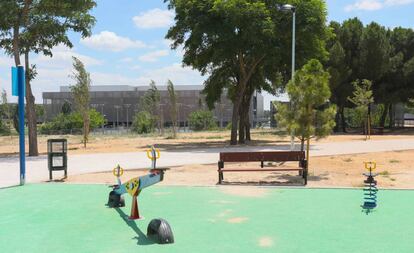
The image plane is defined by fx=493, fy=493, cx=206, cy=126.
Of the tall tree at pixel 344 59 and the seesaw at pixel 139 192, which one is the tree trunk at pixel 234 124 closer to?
the tall tree at pixel 344 59

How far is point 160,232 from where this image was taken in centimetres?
652

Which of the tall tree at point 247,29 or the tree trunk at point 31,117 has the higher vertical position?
the tall tree at point 247,29

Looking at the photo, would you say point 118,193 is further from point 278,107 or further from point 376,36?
point 376,36

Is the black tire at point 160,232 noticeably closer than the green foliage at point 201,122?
Yes

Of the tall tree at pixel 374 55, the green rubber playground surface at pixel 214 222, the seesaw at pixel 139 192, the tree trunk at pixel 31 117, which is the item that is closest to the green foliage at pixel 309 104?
the green rubber playground surface at pixel 214 222

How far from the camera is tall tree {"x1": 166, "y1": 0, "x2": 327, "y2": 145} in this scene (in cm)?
2666

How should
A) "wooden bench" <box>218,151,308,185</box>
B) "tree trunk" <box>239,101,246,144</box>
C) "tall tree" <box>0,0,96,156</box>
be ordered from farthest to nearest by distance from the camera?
"tree trunk" <box>239,101,246,144</box>
"tall tree" <box>0,0,96,156</box>
"wooden bench" <box>218,151,308,185</box>

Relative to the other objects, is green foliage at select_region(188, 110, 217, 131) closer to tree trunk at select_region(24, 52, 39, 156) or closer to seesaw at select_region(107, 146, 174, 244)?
tree trunk at select_region(24, 52, 39, 156)

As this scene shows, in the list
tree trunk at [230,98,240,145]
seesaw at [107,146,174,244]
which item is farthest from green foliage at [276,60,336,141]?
tree trunk at [230,98,240,145]

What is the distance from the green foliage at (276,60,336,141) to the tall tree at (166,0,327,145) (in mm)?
13374

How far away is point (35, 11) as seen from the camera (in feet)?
80.6

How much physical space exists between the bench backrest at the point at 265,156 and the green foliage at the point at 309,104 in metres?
0.94

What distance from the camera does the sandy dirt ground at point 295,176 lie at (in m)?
12.2

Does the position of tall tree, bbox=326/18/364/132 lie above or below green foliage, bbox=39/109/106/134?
above
